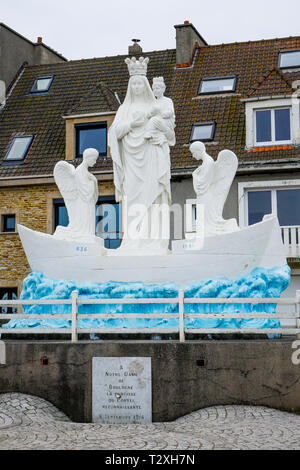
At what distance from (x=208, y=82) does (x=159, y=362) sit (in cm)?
1619

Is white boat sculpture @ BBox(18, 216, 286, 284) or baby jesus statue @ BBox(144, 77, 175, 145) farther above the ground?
baby jesus statue @ BBox(144, 77, 175, 145)

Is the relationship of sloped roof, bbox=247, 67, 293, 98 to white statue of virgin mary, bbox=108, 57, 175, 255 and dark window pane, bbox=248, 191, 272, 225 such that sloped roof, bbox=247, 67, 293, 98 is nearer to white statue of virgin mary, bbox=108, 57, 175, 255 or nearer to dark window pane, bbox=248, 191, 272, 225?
dark window pane, bbox=248, 191, 272, 225

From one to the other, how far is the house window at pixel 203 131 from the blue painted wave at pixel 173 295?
10.8 metres

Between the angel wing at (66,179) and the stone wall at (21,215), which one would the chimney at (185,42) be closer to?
the stone wall at (21,215)

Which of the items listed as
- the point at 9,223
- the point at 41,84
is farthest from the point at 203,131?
the point at 41,84

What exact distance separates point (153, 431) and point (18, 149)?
1770 centimetres

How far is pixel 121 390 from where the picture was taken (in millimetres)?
11375

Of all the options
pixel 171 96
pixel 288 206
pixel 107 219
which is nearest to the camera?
pixel 288 206

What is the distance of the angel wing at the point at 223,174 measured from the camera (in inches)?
563

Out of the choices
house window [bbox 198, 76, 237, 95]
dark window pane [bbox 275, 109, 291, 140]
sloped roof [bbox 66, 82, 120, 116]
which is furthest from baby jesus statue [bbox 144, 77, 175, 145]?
house window [bbox 198, 76, 237, 95]

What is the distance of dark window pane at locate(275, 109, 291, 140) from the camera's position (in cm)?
2261

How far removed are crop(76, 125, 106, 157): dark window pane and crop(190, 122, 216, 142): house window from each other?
135 inches

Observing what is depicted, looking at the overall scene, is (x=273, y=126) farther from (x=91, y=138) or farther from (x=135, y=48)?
(x=135, y=48)
